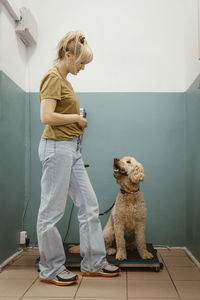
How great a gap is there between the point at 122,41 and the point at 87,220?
189 cm

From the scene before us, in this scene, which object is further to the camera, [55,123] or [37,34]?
[37,34]

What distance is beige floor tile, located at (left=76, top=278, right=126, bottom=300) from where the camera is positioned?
1.85 metres

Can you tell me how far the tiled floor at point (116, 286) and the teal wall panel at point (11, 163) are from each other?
0.30 metres

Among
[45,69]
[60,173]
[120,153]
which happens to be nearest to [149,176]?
[120,153]

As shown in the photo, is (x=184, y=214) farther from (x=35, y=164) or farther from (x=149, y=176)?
(x=35, y=164)

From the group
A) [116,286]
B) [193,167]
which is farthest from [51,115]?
[193,167]

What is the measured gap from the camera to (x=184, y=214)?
3002mm

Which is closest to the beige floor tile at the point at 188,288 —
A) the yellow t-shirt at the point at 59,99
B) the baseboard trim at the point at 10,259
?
the yellow t-shirt at the point at 59,99

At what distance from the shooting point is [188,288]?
1963 millimetres

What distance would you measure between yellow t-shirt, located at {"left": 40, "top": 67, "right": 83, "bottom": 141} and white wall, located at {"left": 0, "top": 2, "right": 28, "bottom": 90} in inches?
26.7

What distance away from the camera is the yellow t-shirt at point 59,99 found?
1964 millimetres

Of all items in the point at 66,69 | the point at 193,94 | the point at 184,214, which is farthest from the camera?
Answer: the point at 184,214

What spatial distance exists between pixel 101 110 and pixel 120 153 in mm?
464

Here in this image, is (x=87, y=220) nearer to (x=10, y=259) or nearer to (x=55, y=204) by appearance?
(x=55, y=204)
